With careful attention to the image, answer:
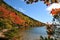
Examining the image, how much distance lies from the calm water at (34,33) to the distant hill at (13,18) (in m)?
0.08

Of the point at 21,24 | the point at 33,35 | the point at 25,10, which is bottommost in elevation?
the point at 33,35

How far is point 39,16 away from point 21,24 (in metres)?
0.31

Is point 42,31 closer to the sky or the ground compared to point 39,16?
closer to the ground

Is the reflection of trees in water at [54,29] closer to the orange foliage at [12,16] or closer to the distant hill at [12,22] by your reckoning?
the distant hill at [12,22]

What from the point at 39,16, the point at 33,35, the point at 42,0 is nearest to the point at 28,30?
the point at 33,35

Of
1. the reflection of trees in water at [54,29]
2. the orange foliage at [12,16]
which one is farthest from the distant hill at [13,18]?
the reflection of trees in water at [54,29]

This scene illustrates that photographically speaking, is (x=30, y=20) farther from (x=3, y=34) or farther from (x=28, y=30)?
(x=3, y=34)

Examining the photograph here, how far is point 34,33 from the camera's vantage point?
273 cm

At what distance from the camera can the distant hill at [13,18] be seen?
9.04 ft

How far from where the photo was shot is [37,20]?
111 inches

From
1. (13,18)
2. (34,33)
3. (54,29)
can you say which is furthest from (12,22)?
(54,29)

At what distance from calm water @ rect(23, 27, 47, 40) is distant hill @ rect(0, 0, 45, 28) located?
8 centimetres

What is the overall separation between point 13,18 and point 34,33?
1.30 feet

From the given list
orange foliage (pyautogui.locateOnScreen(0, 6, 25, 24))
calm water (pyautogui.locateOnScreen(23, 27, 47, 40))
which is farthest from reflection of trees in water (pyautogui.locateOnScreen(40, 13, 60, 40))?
orange foliage (pyautogui.locateOnScreen(0, 6, 25, 24))
